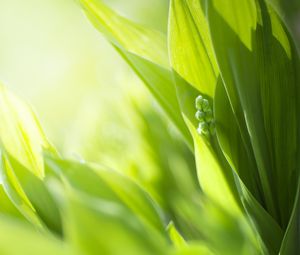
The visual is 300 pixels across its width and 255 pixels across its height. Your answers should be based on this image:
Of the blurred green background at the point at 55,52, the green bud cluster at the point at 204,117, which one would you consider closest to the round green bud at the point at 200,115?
the green bud cluster at the point at 204,117

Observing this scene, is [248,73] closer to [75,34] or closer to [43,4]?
[75,34]

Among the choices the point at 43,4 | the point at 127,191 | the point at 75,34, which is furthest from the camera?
the point at 43,4

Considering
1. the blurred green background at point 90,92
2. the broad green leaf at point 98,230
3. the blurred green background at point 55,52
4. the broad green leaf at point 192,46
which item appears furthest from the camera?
the blurred green background at point 55,52

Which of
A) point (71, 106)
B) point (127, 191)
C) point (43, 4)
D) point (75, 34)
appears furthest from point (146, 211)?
point (43, 4)

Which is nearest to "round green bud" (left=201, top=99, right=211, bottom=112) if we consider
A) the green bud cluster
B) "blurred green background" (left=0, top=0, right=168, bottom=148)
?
the green bud cluster

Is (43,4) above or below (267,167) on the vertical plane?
above

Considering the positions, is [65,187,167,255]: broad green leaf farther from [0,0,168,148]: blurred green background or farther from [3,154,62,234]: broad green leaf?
[0,0,168,148]: blurred green background

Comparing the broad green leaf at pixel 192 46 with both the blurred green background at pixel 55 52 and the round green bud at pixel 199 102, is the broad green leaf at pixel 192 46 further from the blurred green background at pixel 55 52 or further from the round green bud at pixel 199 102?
the blurred green background at pixel 55 52

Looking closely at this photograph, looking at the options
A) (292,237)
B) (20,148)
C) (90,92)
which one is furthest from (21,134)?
(90,92)

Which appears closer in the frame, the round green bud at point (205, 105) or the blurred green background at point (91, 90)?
the round green bud at point (205, 105)
